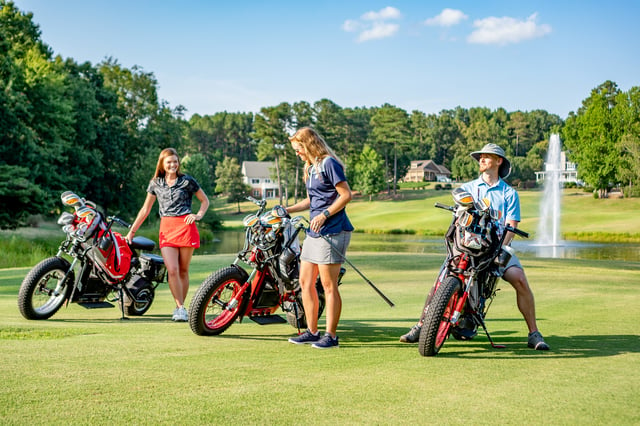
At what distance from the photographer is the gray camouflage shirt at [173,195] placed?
822 centimetres

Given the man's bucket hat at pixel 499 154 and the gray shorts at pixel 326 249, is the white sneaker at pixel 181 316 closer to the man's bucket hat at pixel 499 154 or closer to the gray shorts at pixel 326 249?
the gray shorts at pixel 326 249

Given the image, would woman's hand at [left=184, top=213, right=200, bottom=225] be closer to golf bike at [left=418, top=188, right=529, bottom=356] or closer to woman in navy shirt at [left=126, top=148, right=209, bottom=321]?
woman in navy shirt at [left=126, top=148, right=209, bottom=321]

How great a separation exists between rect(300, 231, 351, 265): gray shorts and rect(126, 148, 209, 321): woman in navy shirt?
2.41 meters

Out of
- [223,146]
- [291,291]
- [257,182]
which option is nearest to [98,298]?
[291,291]

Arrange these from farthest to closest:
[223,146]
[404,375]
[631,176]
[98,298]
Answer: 1. [223,146]
2. [631,176]
3. [98,298]
4. [404,375]

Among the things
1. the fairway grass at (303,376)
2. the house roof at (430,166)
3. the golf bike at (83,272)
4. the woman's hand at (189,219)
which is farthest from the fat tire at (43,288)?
the house roof at (430,166)

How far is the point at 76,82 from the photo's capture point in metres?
48.4

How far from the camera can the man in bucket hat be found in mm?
6270

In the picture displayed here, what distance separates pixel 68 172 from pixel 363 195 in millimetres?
62300

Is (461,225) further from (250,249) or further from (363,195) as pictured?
(363,195)

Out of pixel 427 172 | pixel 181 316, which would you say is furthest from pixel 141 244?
pixel 427 172

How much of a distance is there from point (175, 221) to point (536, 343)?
4.53 m

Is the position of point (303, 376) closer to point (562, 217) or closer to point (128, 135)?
point (128, 135)

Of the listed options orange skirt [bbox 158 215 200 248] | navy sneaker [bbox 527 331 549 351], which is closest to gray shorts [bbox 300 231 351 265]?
navy sneaker [bbox 527 331 549 351]
